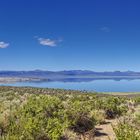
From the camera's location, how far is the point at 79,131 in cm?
1531

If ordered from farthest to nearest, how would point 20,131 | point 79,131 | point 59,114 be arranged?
point 59,114 < point 79,131 < point 20,131

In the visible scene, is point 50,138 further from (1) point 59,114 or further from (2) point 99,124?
(2) point 99,124

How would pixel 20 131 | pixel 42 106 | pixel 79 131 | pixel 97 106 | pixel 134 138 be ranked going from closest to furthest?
pixel 134 138
pixel 20 131
pixel 79 131
pixel 42 106
pixel 97 106

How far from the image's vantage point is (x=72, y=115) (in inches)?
632

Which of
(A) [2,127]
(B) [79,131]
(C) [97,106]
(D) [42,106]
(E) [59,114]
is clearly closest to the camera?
(A) [2,127]

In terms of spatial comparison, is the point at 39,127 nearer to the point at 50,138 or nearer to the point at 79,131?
the point at 50,138

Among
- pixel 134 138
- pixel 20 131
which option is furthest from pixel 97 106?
pixel 134 138

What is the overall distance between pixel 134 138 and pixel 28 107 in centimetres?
843

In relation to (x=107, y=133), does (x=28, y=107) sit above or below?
above

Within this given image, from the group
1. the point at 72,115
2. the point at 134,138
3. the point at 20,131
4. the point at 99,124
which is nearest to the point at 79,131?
the point at 72,115

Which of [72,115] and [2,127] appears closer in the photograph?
[2,127]

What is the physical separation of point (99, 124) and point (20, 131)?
23.3 ft

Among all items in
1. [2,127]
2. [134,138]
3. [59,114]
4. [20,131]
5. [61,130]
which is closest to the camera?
[134,138]

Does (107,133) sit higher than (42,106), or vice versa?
(42,106)
